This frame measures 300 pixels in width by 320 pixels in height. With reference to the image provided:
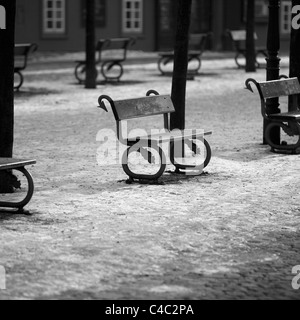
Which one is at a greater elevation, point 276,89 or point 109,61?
point 276,89

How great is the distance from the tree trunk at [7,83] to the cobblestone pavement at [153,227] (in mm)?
494

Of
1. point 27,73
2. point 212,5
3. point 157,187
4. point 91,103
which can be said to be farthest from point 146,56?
point 157,187

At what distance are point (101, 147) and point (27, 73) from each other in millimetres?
14741

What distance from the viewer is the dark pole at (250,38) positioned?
27258 mm

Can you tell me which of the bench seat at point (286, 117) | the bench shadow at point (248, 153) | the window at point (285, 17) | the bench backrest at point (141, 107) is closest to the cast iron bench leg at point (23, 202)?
the bench backrest at point (141, 107)

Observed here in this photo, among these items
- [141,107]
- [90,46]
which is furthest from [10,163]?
[90,46]

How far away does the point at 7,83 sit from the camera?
Answer: 1035cm

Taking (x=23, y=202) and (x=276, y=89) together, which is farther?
(x=276, y=89)

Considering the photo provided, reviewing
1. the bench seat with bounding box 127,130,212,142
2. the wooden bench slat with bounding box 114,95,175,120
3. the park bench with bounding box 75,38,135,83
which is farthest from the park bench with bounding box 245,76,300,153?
the park bench with bounding box 75,38,135,83

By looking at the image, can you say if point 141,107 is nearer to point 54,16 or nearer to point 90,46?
point 90,46

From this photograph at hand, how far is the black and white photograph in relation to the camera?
6.89m

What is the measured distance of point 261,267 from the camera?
292 inches

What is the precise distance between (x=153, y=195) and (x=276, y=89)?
3890 millimetres

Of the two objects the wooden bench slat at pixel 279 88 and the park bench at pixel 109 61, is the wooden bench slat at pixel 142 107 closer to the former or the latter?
the wooden bench slat at pixel 279 88
